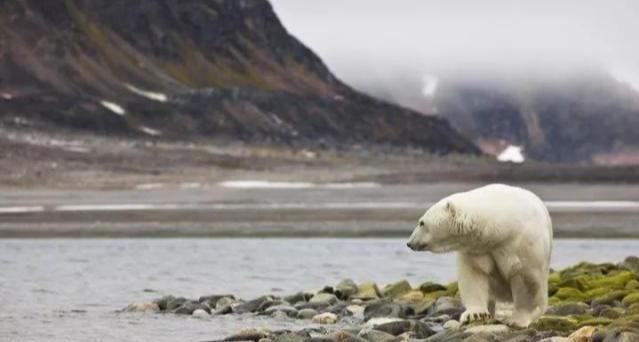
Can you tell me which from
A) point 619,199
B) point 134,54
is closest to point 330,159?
point 134,54

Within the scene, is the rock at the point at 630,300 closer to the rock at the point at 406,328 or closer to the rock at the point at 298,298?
the rock at the point at 406,328

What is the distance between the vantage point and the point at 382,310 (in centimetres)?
2141

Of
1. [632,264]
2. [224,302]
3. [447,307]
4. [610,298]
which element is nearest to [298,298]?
[224,302]

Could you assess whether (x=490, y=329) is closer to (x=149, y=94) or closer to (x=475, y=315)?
(x=475, y=315)

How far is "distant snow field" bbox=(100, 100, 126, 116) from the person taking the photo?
511 ft

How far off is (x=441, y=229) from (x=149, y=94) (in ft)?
520

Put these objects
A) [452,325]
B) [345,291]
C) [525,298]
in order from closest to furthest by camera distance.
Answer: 1. [525,298]
2. [452,325]
3. [345,291]

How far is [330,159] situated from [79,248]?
9786 centimetres

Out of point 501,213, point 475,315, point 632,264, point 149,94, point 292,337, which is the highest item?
point 149,94

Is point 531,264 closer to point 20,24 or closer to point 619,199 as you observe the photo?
point 619,199

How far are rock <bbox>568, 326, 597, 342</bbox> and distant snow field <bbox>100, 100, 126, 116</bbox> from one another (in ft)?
459

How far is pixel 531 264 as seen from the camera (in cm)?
1761

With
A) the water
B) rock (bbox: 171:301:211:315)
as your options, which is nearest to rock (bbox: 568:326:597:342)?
the water

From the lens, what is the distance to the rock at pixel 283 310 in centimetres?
2200
